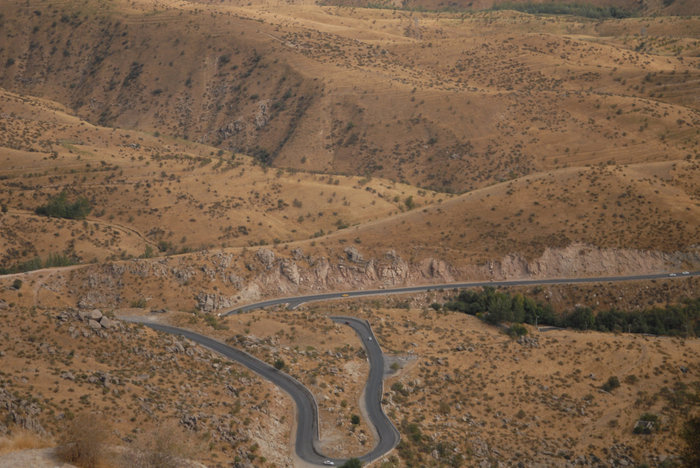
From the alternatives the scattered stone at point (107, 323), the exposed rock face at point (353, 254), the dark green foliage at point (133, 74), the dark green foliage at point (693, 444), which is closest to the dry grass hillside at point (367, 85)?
the dark green foliage at point (133, 74)

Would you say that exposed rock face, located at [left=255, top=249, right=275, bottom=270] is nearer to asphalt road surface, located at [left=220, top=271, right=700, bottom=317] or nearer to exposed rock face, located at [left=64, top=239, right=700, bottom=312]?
exposed rock face, located at [left=64, top=239, right=700, bottom=312]

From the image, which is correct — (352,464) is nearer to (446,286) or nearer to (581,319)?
(581,319)

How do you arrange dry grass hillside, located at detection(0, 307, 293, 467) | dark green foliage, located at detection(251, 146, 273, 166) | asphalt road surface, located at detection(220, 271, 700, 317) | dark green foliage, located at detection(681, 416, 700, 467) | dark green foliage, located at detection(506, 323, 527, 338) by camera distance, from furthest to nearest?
dark green foliage, located at detection(251, 146, 273, 166) → asphalt road surface, located at detection(220, 271, 700, 317) → dark green foliage, located at detection(506, 323, 527, 338) → dark green foliage, located at detection(681, 416, 700, 467) → dry grass hillside, located at detection(0, 307, 293, 467)

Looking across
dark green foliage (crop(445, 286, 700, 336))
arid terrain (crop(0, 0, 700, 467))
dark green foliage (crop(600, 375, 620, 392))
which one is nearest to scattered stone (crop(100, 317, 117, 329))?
arid terrain (crop(0, 0, 700, 467))

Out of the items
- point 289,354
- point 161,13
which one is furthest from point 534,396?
point 161,13

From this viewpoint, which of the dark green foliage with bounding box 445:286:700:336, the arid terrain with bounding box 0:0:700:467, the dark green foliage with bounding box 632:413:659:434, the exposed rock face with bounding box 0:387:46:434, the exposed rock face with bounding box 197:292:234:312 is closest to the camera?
the exposed rock face with bounding box 0:387:46:434

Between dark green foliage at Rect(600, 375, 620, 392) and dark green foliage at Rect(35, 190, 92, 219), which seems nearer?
dark green foliage at Rect(600, 375, 620, 392)

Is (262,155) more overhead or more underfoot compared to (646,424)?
more overhead

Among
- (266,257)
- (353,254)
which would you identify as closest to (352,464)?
(266,257)

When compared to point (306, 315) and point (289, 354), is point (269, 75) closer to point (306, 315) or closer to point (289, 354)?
point (306, 315)
